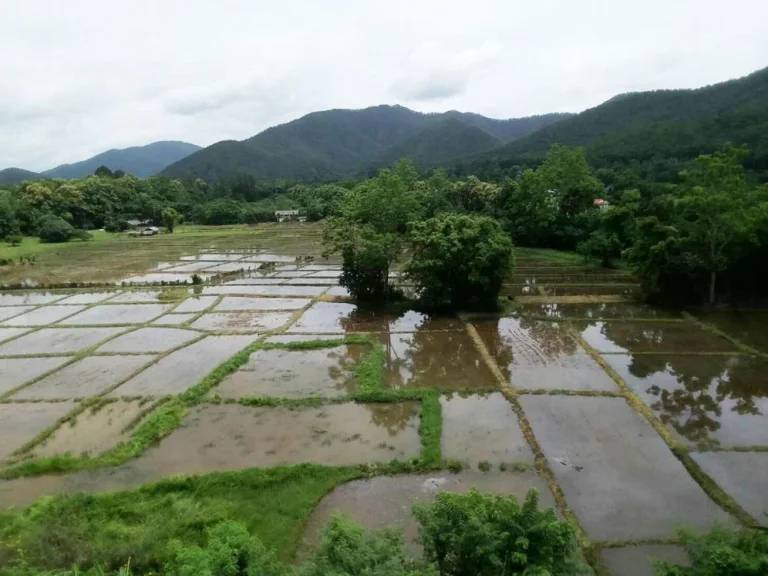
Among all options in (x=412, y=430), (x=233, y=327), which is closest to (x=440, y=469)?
(x=412, y=430)

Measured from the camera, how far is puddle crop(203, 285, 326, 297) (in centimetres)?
2381

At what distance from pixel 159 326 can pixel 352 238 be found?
7.72 meters

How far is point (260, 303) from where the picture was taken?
22.1m

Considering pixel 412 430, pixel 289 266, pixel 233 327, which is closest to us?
pixel 412 430

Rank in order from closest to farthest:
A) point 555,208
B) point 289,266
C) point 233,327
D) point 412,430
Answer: point 412,430 < point 233,327 < point 289,266 < point 555,208

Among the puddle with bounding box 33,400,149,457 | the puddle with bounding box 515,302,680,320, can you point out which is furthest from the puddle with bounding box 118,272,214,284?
the puddle with bounding box 515,302,680,320

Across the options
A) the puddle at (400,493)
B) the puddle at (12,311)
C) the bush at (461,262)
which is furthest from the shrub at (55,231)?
the puddle at (400,493)

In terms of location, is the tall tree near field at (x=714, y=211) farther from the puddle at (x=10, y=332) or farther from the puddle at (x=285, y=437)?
the puddle at (x=10, y=332)

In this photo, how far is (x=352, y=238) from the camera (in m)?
20.1

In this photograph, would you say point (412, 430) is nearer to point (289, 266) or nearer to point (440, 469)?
point (440, 469)

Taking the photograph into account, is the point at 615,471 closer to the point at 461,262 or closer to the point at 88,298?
the point at 461,262

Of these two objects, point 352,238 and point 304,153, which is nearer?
point 352,238

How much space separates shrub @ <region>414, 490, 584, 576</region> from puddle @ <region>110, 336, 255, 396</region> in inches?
370

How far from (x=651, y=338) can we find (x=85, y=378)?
53.4 feet
